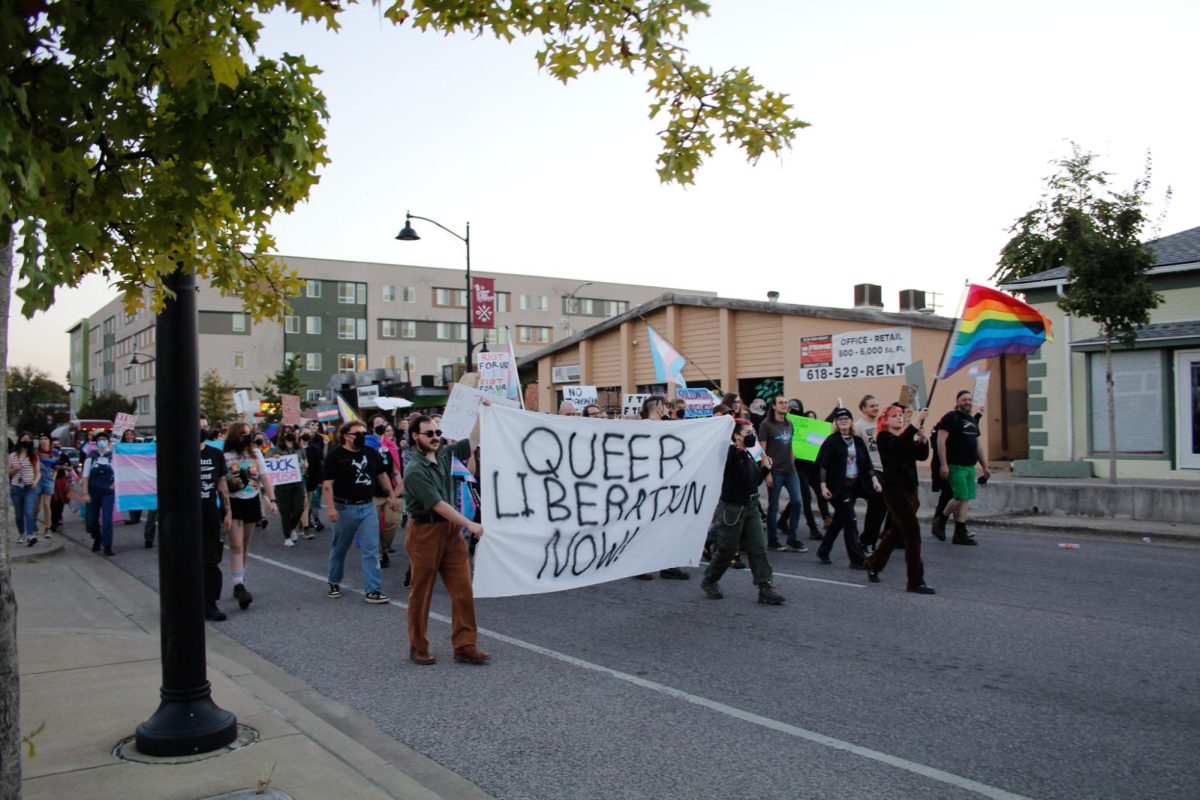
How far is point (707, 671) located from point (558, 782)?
Answer: 209 centimetres

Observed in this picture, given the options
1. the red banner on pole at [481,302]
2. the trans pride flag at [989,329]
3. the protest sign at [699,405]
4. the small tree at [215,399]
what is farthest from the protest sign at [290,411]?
the small tree at [215,399]

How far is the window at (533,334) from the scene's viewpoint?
80062 millimetres

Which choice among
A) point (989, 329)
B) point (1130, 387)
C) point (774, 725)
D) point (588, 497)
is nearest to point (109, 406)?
point (1130, 387)

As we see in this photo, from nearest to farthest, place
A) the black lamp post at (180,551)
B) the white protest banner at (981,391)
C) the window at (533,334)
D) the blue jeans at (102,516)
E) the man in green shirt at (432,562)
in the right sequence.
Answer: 1. the black lamp post at (180,551)
2. the man in green shirt at (432,562)
3. the white protest banner at (981,391)
4. the blue jeans at (102,516)
5. the window at (533,334)

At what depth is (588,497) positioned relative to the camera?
7.74 m

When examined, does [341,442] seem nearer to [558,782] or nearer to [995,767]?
[558,782]

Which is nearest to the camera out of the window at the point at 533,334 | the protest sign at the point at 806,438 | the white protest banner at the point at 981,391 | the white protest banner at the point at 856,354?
the white protest banner at the point at 981,391

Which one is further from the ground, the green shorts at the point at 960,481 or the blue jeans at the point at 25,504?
the green shorts at the point at 960,481

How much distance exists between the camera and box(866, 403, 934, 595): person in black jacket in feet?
28.6

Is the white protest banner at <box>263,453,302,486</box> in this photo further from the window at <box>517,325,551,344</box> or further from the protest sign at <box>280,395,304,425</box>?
the window at <box>517,325,551,344</box>

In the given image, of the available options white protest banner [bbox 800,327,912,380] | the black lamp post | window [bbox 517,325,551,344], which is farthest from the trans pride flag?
window [bbox 517,325,551,344]

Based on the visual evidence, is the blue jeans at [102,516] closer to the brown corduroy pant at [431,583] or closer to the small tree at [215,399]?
the brown corduroy pant at [431,583]

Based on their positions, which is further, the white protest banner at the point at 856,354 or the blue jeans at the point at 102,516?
the white protest banner at the point at 856,354

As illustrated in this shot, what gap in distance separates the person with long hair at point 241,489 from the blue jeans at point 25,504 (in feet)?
22.1
